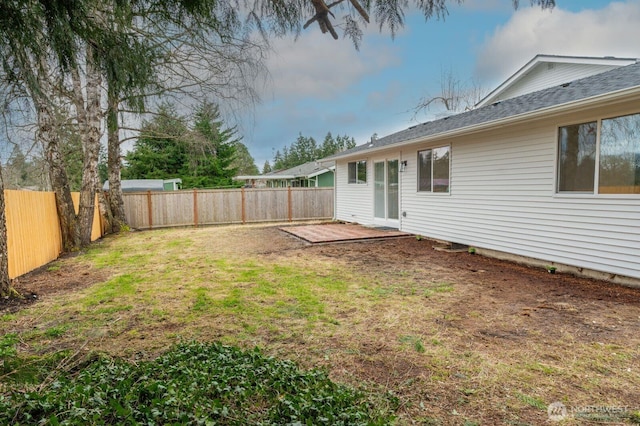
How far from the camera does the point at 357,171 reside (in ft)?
39.8

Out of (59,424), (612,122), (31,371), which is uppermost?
(612,122)

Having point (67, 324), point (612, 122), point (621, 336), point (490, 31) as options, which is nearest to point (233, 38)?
point (490, 31)

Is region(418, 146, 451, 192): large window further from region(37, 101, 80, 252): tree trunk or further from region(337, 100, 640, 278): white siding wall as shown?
region(37, 101, 80, 252): tree trunk

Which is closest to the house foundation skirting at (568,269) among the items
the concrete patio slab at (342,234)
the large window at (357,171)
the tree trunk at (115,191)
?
the concrete patio slab at (342,234)

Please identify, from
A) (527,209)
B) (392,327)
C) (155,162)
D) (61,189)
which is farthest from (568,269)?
(155,162)

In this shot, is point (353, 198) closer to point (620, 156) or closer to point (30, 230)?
point (620, 156)

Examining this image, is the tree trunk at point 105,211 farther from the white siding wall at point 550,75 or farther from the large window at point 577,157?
the white siding wall at point 550,75

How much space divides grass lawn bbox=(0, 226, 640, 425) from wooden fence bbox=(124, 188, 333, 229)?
6913 millimetres

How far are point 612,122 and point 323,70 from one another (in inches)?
159

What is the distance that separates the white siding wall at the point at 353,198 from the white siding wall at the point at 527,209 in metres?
2.55

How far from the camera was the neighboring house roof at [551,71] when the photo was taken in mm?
8977

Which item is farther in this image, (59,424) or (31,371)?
(31,371)

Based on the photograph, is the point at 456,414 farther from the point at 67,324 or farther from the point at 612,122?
the point at 612,122

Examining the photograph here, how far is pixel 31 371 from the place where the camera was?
2.27m
